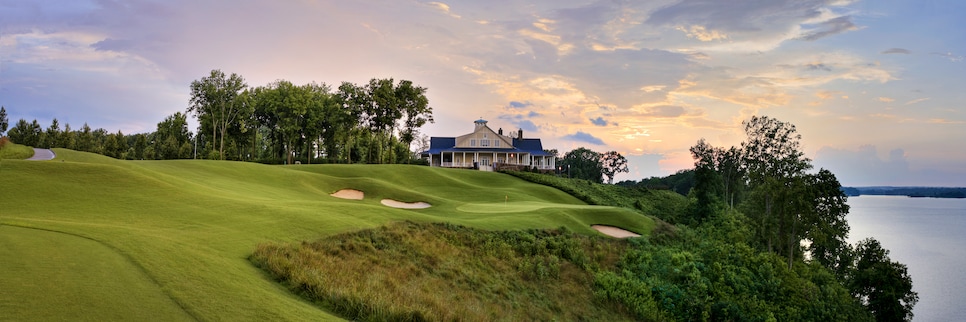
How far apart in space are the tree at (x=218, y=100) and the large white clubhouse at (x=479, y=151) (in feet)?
92.3

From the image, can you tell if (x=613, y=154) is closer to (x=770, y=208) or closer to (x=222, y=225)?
(x=770, y=208)

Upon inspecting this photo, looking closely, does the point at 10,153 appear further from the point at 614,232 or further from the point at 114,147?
the point at 114,147

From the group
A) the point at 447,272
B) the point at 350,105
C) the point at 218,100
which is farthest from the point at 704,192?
the point at 218,100

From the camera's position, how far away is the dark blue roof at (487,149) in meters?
76.0

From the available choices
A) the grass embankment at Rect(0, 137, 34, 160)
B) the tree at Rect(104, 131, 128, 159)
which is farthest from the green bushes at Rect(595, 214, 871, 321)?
the tree at Rect(104, 131, 128, 159)

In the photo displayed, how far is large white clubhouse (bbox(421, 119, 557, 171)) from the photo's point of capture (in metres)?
75.3

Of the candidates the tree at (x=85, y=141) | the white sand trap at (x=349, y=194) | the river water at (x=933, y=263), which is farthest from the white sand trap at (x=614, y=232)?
the tree at (x=85, y=141)

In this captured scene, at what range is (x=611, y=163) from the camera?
12256 centimetres

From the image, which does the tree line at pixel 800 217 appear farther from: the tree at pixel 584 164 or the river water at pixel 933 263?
the tree at pixel 584 164

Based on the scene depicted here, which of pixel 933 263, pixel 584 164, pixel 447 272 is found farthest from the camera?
pixel 584 164

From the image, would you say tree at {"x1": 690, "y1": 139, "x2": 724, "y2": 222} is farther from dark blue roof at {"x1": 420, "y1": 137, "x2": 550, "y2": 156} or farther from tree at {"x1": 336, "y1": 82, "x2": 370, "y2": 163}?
tree at {"x1": 336, "y1": 82, "x2": 370, "y2": 163}

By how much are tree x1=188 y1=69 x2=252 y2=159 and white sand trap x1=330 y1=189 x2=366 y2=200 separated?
130 ft

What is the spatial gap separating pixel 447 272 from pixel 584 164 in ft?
339

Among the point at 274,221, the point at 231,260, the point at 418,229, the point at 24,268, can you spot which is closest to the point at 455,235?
the point at 418,229
